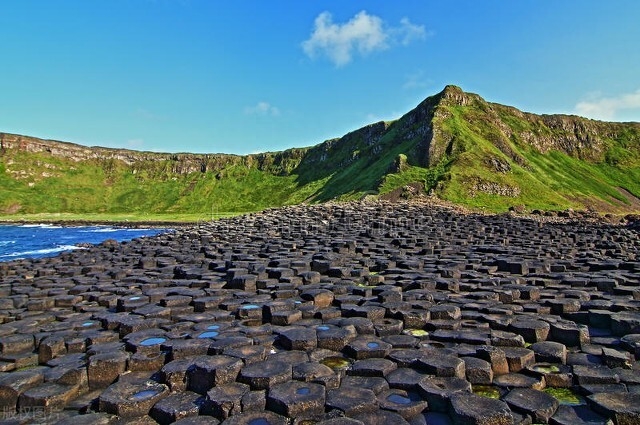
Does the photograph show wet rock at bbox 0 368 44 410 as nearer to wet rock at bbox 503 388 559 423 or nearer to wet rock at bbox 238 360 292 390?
wet rock at bbox 238 360 292 390

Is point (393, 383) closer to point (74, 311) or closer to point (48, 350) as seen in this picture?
point (48, 350)

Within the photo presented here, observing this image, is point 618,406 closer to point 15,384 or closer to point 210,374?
point 210,374

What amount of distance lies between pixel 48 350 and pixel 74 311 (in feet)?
10.2

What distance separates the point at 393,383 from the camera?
558 cm

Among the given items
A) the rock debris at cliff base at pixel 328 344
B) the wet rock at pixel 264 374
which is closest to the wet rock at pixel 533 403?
the rock debris at cliff base at pixel 328 344

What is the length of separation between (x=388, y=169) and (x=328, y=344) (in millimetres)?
58560

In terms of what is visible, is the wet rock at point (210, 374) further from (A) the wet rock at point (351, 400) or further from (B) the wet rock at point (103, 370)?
(A) the wet rock at point (351, 400)

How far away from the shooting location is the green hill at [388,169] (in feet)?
192

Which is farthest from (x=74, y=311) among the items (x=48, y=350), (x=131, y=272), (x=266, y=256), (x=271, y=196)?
(x=271, y=196)

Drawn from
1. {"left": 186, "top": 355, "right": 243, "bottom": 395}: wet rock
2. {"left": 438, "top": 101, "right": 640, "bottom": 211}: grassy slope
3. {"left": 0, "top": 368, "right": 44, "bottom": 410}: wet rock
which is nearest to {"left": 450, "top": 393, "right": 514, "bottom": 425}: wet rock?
{"left": 186, "top": 355, "right": 243, "bottom": 395}: wet rock

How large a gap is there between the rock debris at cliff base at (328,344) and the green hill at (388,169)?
137ft

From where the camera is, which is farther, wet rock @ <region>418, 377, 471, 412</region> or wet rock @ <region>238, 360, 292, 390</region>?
wet rock @ <region>238, 360, 292, 390</region>

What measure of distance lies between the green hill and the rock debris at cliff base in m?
41.6

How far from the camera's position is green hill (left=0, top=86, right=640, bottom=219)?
58594mm
